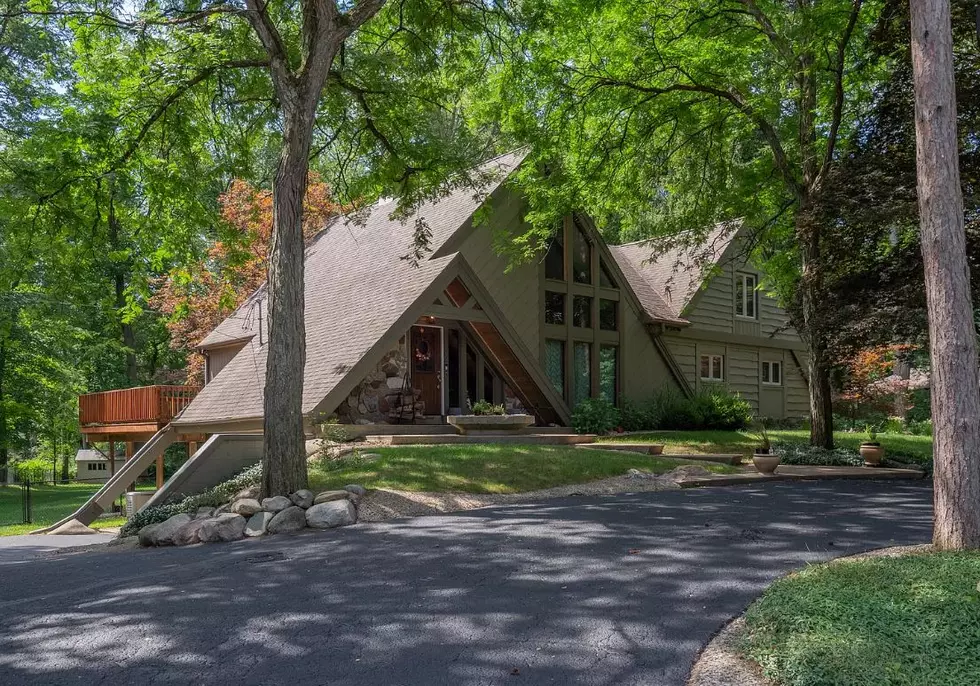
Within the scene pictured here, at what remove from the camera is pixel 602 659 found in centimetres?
423

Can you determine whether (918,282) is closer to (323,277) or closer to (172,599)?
(172,599)

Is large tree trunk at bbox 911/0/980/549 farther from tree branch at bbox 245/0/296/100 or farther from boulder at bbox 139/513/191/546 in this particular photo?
boulder at bbox 139/513/191/546

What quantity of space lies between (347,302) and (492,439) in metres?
5.22

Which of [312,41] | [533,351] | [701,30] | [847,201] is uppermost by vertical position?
[701,30]

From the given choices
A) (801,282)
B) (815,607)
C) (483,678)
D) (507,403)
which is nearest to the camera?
(483,678)

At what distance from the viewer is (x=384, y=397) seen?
659 inches

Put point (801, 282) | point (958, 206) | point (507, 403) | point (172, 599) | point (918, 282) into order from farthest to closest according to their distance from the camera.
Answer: point (507, 403)
point (801, 282)
point (918, 282)
point (958, 206)
point (172, 599)

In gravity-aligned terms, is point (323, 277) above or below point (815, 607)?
Answer: above

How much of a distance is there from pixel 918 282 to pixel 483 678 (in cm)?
1190

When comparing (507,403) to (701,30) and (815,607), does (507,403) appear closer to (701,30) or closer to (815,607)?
(701,30)

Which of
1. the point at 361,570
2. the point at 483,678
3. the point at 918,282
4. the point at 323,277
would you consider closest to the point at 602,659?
the point at 483,678

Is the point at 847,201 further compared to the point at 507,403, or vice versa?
the point at 507,403

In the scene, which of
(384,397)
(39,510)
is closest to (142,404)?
(39,510)

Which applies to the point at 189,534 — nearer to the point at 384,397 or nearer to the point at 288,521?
the point at 288,521
